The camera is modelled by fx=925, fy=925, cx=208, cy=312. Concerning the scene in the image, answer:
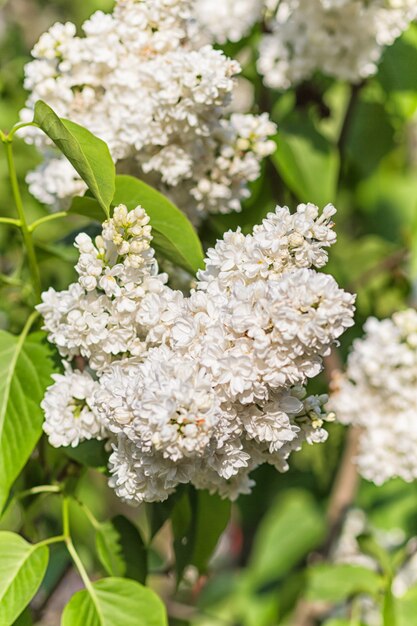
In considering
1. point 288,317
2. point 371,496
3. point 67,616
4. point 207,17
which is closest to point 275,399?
point 288,317

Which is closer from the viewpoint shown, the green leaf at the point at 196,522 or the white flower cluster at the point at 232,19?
the green leaf at the point at 196,522

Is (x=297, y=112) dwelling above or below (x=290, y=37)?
below

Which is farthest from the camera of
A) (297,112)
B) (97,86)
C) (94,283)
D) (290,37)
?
(297,112)

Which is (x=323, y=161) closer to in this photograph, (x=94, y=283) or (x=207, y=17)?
(x=207, y=17)

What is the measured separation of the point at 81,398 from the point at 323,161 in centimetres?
68

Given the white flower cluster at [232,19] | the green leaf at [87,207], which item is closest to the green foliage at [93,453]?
the green leaf at [87,207]

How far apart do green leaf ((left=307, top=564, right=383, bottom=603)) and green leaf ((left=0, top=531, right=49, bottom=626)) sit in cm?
58

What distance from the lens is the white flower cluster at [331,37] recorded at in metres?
1.23

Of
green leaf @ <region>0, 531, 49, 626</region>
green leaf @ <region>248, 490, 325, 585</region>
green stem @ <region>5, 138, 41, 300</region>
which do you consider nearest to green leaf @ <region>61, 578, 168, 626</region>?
green leaf @ <region>0, 531, 49, 626</region>

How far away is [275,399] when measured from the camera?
0.72 m

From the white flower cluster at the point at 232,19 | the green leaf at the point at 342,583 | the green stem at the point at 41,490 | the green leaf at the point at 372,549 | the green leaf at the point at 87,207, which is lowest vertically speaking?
the green leaf at the point at 342,583

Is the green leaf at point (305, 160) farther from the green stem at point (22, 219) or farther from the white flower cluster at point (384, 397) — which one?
the green stem at point (22, 219)

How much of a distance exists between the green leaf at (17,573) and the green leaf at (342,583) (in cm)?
58

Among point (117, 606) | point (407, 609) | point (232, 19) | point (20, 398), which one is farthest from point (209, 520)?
point (232, 19)
